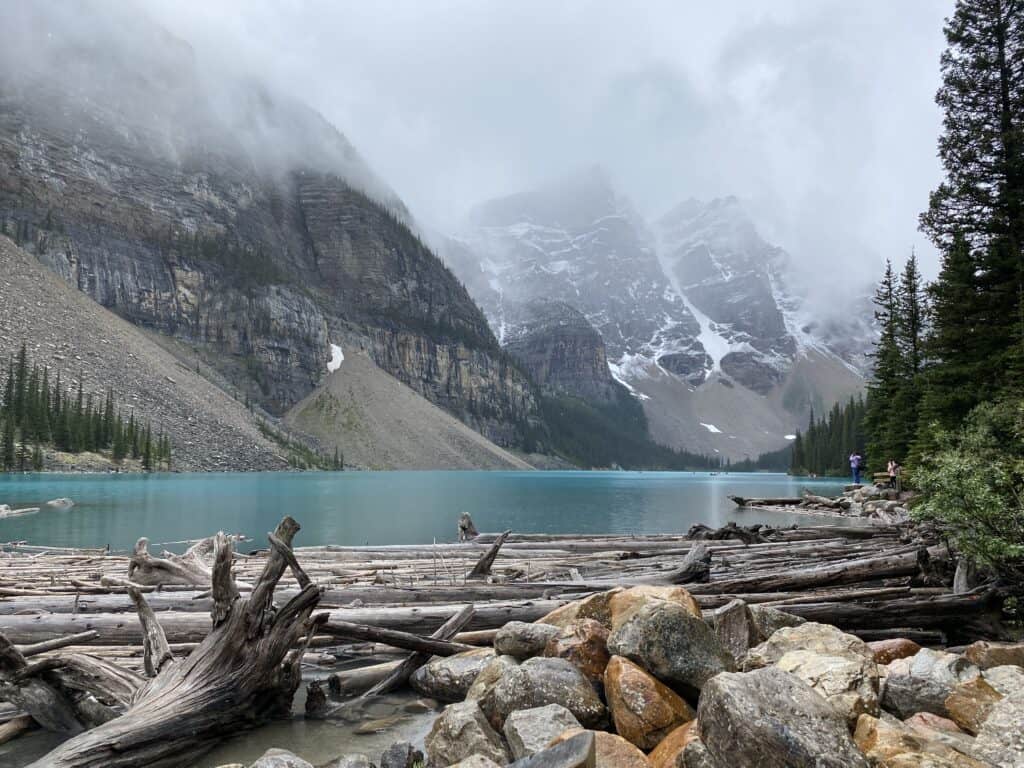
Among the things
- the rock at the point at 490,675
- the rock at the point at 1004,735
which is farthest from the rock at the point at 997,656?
the rock at the point at 490,675

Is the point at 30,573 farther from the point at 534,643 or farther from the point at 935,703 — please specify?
the point at 935,703

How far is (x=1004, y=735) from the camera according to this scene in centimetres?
471

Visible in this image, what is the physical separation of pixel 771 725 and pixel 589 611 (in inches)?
159

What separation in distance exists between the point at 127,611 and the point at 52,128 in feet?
779

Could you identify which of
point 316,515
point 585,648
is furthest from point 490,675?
point 316,515

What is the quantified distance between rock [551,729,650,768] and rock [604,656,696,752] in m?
0.65

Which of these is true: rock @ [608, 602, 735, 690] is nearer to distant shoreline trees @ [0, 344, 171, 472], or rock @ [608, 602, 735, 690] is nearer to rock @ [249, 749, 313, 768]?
rock @ [249, 749, 313, 768]

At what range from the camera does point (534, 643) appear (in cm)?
780

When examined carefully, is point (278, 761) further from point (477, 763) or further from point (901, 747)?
point (901, 747)

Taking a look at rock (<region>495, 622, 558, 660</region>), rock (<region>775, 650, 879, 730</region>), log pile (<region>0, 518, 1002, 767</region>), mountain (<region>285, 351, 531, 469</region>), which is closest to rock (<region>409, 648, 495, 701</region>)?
log pile (<region>0, 518, 1002, 767</region>)

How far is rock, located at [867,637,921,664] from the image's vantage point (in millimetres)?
7250

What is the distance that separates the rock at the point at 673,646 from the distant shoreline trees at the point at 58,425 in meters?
117

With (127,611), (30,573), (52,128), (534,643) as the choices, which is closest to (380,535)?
(30,573)

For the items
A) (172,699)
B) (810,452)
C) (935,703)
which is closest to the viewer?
(935,703)
